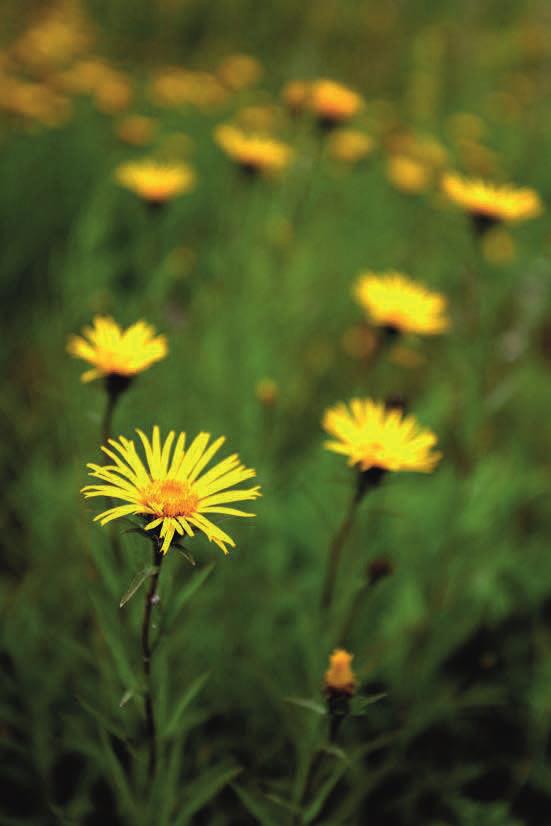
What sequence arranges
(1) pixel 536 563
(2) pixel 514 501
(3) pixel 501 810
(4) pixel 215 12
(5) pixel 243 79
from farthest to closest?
(4) pixel 215 12
(5) pixel 243 79
(2) pixel 514 501
(1) pixel 536 563
(3) pixel 501 810

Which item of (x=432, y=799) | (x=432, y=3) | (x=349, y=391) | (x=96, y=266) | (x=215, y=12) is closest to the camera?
(x=432, y=799)

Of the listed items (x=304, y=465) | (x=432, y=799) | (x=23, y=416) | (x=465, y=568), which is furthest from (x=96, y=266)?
(x=432, y=799)

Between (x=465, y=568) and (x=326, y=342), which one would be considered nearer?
(x=465, y=568)

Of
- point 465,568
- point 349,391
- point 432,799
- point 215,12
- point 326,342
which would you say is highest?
point 215,12

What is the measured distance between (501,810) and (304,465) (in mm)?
929

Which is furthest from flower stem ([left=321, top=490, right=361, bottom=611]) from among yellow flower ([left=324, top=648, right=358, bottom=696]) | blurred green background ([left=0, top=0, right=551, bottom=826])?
yellow flower ([left=324, top=648, right=358, bottom=696])

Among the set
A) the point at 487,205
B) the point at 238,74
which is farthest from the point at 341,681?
the point at 238,74

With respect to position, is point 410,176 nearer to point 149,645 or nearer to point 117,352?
point 117,352

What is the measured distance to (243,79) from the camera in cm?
394

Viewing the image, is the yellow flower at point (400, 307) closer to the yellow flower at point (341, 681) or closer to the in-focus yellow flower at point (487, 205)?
the in-focus yellow flower at point (487, 205)

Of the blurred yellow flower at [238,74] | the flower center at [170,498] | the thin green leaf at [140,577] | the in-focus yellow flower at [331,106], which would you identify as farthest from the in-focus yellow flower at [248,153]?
the blurred yellow flower at [238,74]

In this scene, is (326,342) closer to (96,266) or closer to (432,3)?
(96,266)

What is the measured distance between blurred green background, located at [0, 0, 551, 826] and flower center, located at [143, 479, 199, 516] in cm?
7

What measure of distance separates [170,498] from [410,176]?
2460 millimetres
